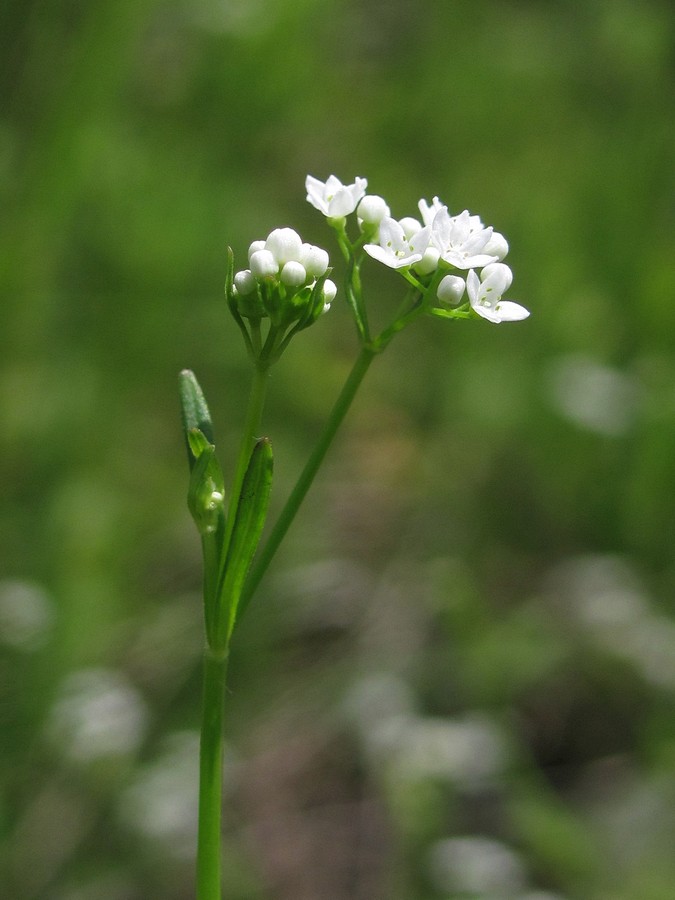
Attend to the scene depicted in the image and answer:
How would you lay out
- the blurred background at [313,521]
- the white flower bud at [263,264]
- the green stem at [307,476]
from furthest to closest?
the blurred background at [313,521] → the white flower bud at [263,264] → the green stem at [307,476]

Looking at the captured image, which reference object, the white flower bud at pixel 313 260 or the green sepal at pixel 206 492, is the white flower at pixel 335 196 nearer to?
the white flower bud at pixel 313 260

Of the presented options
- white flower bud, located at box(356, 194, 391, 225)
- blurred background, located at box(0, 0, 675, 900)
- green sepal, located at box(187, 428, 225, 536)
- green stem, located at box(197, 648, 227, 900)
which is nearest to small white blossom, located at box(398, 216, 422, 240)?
white flower bud, located at box(356, 194, 391, 225)

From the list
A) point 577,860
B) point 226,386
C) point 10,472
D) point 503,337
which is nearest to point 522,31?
point 503,337

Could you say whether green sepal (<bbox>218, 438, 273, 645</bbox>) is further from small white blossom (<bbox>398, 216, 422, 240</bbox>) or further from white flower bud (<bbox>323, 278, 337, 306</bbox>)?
small white blossom (<bbox>398, 216, 422, 240</bbox>)

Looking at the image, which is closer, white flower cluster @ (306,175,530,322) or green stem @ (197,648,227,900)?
green stem @ (197,648,227,900)

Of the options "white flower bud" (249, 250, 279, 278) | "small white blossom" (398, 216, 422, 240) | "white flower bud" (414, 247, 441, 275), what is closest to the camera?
"white flower bud" (249, 250, 279, 278)

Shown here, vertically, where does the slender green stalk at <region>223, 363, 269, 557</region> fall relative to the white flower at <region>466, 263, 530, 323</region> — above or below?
below

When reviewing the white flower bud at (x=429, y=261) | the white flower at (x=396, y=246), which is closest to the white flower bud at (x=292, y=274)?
the white flower at (x=396, y=246)

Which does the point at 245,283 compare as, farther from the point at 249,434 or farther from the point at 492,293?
the point at 492,293
